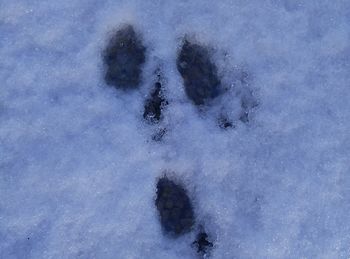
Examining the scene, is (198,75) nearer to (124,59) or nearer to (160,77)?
(160,77)

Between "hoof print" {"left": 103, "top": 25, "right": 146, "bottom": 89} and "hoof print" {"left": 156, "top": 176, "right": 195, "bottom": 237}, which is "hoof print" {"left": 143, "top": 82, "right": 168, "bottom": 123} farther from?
"hoof print" {"left": 156, "top": 176, "right": 195, "bottom": 237}

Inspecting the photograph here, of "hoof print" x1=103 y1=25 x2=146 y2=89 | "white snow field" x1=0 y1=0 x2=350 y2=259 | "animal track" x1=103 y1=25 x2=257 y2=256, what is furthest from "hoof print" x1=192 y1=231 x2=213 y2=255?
"hoof print" x1=103 y1=25 x2=146 y2=89

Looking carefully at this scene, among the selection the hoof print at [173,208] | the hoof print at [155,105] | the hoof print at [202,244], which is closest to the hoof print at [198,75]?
the hoof print at [155,105]

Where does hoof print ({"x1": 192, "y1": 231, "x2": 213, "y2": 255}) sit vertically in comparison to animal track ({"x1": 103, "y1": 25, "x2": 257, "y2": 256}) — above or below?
below

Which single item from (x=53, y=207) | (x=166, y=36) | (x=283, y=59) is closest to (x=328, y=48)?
(x=283, y=59)

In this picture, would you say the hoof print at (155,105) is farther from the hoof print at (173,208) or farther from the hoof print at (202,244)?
the hoof print at (202,244)
